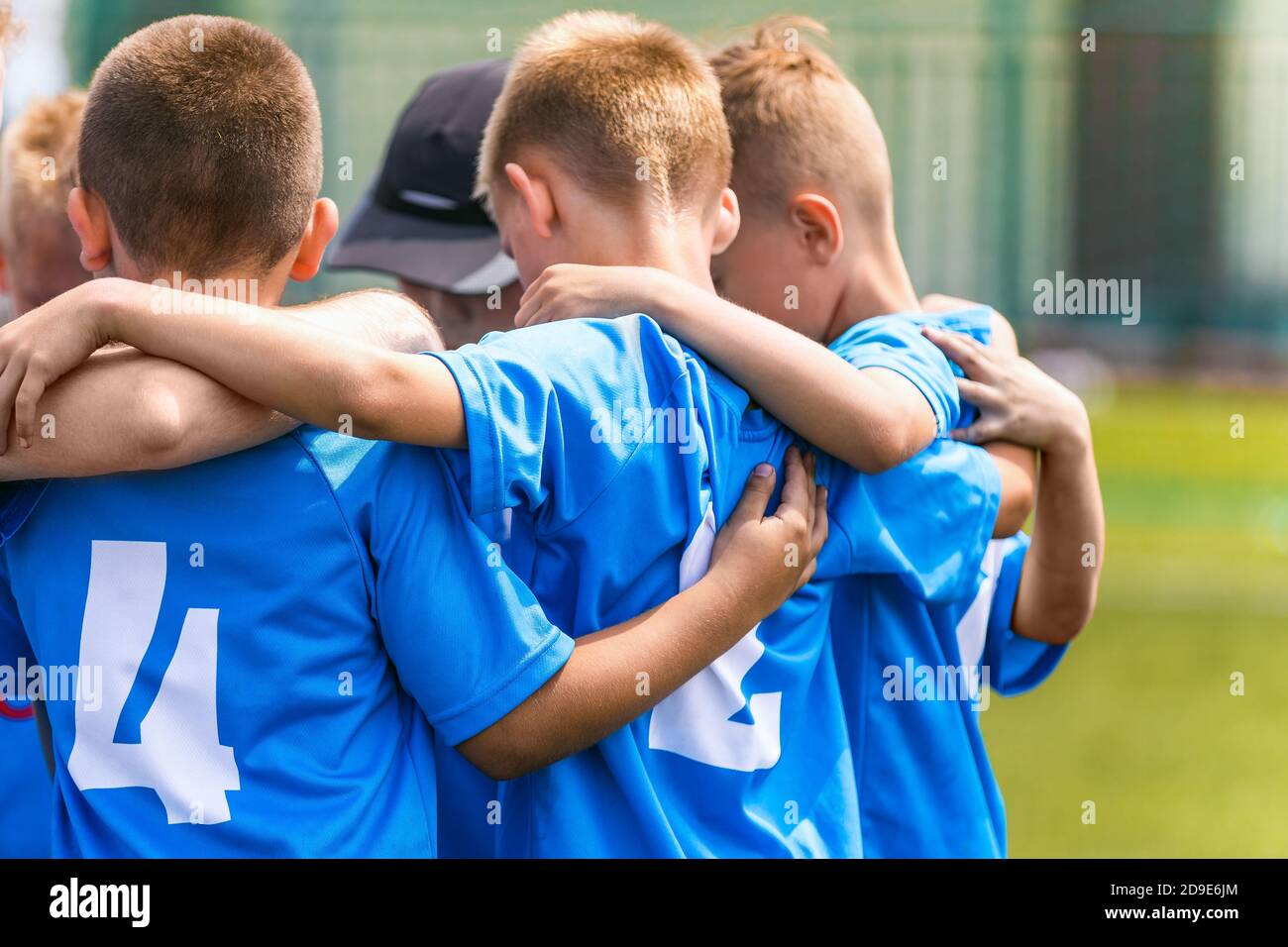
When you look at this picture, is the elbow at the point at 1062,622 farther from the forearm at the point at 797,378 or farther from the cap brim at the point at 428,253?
the cap brim at the point at 428,253

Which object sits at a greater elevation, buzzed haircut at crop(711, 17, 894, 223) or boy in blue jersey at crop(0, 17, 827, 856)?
buzzed haircut at crop(711, 17, 894, 223)

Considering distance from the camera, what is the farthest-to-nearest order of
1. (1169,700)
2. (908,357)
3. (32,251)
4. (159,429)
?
(1169,700)
(32,251)
(908,357)
(159,429)

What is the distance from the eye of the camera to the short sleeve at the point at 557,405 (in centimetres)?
133

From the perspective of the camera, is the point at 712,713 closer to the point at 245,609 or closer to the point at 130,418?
the point at 245,609

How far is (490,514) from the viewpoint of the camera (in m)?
1.43

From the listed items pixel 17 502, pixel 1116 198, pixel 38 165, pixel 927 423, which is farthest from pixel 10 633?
pixel 1116 198

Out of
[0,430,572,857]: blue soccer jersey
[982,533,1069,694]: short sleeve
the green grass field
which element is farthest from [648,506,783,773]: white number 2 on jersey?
the green grass field

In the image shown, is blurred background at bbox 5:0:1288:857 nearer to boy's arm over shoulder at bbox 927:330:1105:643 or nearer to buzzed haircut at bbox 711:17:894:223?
boy's arm over shoulder at bbox 927:330:1105:643

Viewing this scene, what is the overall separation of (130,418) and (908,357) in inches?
37.5

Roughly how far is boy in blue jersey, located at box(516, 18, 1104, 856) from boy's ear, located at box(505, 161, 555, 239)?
1.05 feet

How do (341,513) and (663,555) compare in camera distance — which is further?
(663,555)

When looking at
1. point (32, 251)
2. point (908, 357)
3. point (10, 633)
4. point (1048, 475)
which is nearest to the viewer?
point (10, 633)

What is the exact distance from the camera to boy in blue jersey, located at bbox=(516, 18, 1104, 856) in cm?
181

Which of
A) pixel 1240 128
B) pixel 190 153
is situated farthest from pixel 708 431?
pixel 1240 128
